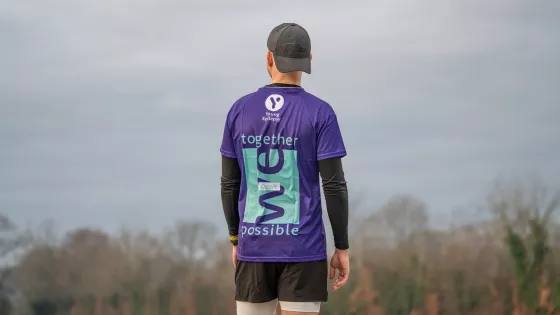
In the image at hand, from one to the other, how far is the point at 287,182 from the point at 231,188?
1.45 feet

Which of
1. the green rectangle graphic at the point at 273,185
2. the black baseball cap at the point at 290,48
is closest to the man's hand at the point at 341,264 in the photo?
the green rectangle graphic at the point at 273,185

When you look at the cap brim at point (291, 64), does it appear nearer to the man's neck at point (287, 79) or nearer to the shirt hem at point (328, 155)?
the man's neck at point (287, 79)

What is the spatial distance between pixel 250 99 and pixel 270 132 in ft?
0.81

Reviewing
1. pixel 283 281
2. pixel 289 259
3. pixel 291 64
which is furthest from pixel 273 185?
pixel 291 64

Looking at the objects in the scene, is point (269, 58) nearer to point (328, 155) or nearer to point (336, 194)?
point (328, 155)

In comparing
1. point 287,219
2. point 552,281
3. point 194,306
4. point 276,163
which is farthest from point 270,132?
point 552,281

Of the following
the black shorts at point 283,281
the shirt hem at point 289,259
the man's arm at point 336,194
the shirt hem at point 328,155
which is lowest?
the black shorts at point 283,281

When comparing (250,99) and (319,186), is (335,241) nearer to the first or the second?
(319,186)

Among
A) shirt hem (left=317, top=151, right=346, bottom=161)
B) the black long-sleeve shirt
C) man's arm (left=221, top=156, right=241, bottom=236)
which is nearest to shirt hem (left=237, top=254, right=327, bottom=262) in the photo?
the black long-sleeve shirt

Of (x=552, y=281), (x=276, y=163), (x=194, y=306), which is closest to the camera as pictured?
(x=276, y=163)

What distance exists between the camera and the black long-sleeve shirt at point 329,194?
488 centimetres

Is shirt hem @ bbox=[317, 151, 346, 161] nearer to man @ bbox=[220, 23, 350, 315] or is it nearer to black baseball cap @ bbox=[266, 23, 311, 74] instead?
man @ bbox=[220, 23, 350, 315]

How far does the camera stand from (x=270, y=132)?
4.86 m

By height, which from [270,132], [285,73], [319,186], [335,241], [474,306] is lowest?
[474,306]
